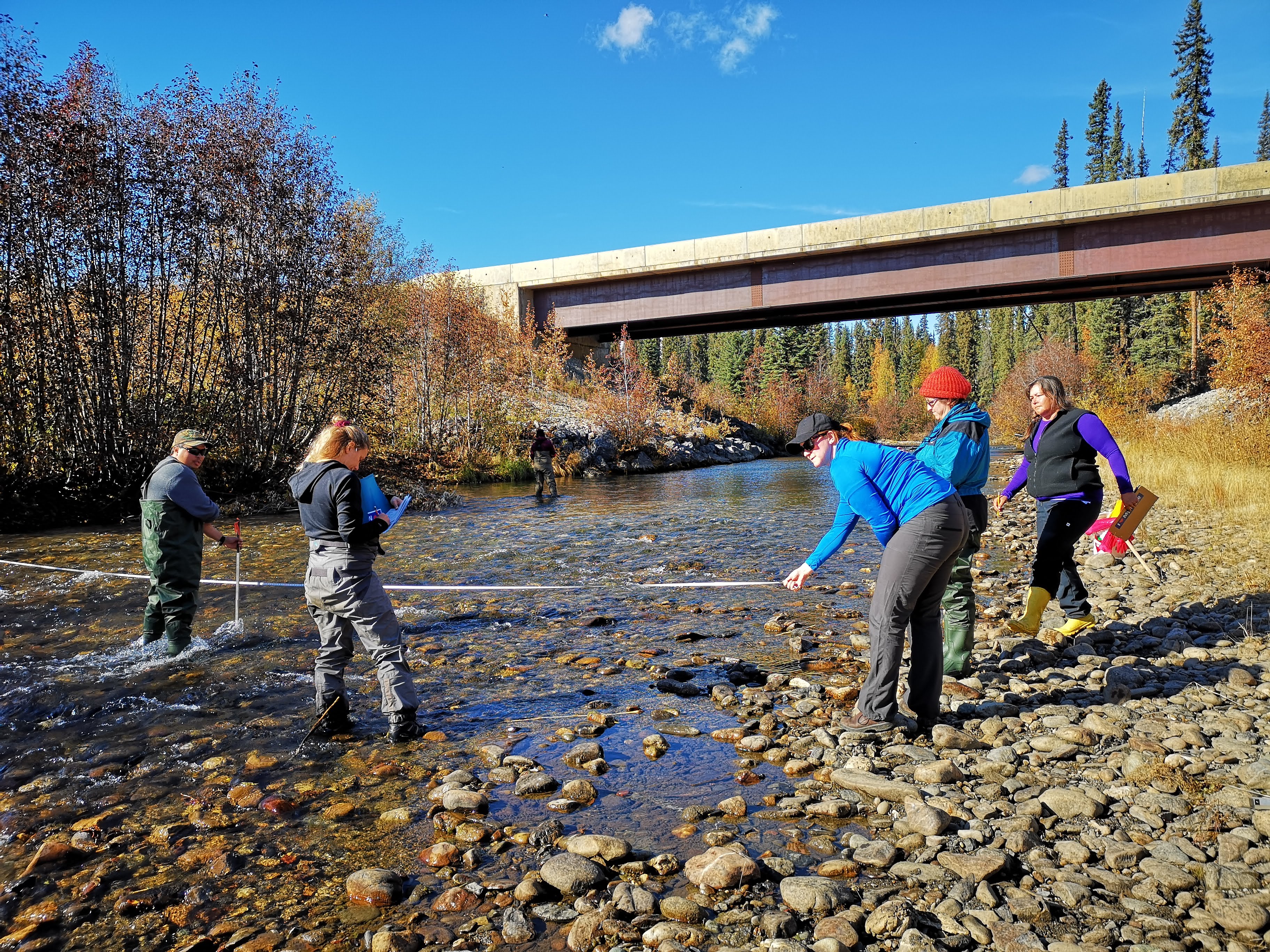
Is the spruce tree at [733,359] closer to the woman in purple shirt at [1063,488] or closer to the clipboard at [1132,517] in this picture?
the clipboard at [1132,517]

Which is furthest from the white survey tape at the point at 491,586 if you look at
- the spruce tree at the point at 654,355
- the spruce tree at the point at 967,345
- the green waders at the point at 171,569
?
the spruce tree at the point at 967,345

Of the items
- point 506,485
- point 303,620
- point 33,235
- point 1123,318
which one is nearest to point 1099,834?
point 303,620

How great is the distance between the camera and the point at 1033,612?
693 cm

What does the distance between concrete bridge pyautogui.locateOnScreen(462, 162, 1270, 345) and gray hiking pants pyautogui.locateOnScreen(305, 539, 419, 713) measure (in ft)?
104

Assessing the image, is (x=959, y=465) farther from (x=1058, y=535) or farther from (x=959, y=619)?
(x=1058, y=535)

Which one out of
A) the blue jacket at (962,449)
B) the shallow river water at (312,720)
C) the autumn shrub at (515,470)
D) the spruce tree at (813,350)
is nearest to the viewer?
the shallow river water at (312,720)

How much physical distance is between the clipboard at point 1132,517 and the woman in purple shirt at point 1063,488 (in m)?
0.24

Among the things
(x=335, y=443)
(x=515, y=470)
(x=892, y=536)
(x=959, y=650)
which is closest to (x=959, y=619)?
(x=959, y=650)

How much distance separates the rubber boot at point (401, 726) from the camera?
18.5ft

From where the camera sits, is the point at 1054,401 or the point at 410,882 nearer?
the point at 410,882

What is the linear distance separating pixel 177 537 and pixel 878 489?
6.30 metres

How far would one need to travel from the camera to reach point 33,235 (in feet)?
54.6

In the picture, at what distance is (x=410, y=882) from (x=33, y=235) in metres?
18.5

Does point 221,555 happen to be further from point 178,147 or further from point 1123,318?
point 1123,318
